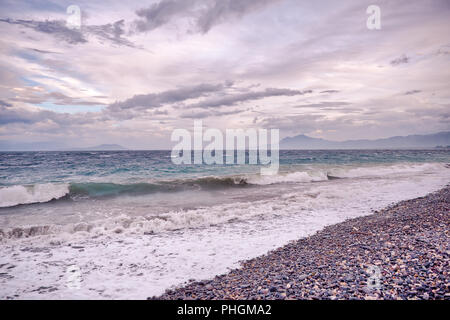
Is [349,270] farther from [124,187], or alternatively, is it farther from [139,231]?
[124,187]

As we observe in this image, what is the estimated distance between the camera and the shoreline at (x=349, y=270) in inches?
160

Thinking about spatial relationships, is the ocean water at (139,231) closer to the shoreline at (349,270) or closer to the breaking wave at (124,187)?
the breaking wave at (124,187)

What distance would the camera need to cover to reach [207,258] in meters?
6.91

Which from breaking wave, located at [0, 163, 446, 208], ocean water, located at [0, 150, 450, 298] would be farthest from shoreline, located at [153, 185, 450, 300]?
breaking wave, located at [0, 163, 446, 208]

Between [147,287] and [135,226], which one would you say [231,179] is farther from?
[147,287]

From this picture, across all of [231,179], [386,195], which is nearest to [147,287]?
[386,195]

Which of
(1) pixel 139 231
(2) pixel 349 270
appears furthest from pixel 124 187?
(2) pixel 349 270

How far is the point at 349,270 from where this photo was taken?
16.1ft

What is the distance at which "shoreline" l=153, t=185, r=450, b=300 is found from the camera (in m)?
4.07

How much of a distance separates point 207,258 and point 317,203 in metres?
9.54
